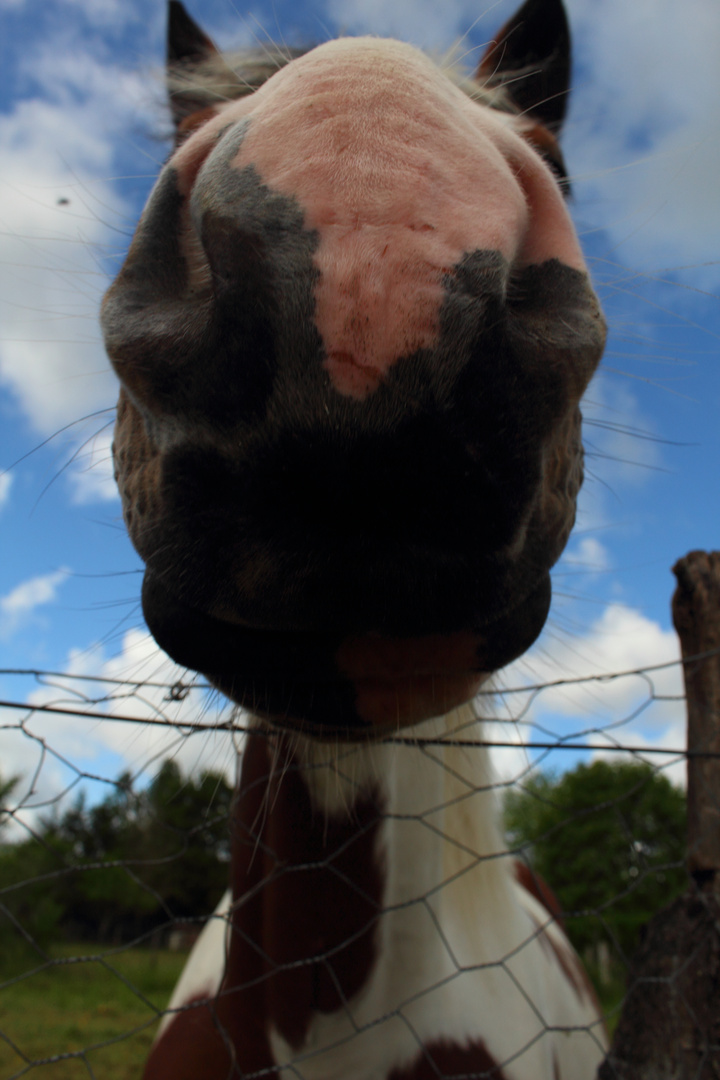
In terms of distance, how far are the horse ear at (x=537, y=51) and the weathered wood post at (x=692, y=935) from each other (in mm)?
1063

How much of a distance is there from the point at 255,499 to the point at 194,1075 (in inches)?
51.0

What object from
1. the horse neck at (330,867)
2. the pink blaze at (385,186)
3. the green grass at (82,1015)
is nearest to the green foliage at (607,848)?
the green grass at (82,1015)

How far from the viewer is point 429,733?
130 cm

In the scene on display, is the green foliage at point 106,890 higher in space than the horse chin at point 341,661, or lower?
higher

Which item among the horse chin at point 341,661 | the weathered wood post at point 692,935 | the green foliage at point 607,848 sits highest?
the horse chin at point 341,661

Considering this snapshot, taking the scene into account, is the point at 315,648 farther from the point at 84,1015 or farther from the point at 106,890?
the point at 106,890

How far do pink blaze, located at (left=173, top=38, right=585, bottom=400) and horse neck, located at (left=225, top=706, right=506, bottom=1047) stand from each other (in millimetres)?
721

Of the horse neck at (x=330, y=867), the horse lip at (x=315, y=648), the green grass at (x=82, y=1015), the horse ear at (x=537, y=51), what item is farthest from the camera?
the green grass at (x=82, y=1015)

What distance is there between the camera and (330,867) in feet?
3.58

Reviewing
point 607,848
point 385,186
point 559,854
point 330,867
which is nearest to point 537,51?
point 385,186

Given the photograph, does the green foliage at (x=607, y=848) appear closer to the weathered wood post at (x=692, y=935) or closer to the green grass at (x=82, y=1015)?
the green grass at (x=82, y=1015)

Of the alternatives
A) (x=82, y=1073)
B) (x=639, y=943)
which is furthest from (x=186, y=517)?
(x=82, y=1073)

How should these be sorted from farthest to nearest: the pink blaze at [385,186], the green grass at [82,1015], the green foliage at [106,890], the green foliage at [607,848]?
the green foliage at [106,890] → the green foliage at [607,848] → the green grass at [82,1015] → the pink blaze at [385,186]

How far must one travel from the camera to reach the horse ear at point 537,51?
4.41 ft
